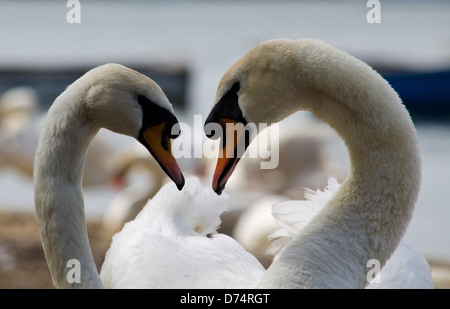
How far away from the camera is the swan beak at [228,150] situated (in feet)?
8.57

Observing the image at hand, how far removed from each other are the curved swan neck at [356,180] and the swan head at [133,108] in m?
0.45

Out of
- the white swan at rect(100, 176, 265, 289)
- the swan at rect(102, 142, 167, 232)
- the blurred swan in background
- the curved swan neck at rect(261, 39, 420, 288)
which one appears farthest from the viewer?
the blurred swan in background

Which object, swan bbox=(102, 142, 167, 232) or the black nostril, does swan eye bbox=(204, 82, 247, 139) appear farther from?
swan bbox=(102, 142, 167, 232)

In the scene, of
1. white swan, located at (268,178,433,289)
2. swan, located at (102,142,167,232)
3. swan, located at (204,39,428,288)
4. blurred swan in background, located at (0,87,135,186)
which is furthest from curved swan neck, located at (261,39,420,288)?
blurred swan in background, located at (0,87,135,186)

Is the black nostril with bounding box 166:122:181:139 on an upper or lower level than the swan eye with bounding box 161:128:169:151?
upper

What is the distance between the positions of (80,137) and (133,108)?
21cm

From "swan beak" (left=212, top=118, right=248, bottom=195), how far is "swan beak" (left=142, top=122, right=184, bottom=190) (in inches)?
5.2

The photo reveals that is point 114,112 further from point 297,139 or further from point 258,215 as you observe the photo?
point 297,139

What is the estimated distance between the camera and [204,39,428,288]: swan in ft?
8.13

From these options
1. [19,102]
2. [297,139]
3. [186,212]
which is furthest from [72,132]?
[19,102]

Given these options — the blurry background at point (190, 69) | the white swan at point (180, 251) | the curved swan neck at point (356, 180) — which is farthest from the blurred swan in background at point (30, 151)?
the curved swan neck at point (356, 180)

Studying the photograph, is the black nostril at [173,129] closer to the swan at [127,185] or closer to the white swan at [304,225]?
the white swan at [304,225]

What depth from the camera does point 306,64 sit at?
250cm

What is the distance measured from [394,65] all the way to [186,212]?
14.2m
